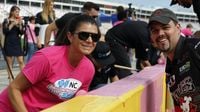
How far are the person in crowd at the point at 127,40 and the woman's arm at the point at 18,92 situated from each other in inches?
130

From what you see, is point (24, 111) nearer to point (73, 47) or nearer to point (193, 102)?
point (73, 47)

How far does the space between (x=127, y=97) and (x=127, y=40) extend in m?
3.77

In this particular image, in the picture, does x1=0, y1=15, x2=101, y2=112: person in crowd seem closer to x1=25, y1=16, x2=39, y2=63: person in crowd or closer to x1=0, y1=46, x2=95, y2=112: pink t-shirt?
x1=0, y1=46, x2=95, y2=112: pink t-shirt

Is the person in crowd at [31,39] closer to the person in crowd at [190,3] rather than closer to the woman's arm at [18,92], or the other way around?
the woman's arm at [18,92]

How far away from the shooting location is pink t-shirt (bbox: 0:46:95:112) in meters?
3.68

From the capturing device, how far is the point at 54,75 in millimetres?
3770

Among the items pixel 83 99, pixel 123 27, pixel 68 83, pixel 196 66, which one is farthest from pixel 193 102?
pixel 123 27

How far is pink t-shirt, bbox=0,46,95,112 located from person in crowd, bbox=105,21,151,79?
3.10m

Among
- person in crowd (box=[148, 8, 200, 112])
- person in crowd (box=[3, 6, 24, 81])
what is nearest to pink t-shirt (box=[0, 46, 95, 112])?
person in crowd (box=[148, 8, 200, 112])

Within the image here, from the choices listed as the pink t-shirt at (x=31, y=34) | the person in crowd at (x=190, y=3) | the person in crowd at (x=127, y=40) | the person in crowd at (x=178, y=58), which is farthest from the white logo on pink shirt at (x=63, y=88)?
the pink t-shirt at (x=31, y=34)

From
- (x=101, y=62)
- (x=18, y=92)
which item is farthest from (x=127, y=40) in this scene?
(x=18, y=92)

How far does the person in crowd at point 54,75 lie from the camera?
12.1ft

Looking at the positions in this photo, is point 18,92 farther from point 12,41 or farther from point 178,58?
point 12,41

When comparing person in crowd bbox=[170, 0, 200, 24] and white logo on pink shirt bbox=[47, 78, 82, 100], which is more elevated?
person in crowd bbox=[170, 0, 200, 24]
